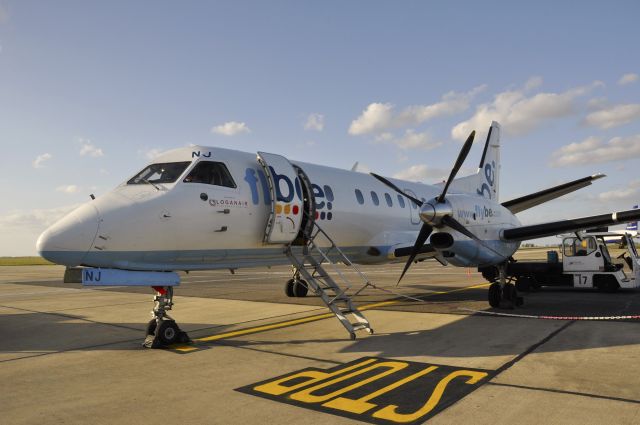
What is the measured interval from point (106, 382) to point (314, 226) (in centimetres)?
606

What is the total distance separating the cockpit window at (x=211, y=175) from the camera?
A: 8.92 meters

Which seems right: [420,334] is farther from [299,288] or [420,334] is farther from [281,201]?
[299,288]

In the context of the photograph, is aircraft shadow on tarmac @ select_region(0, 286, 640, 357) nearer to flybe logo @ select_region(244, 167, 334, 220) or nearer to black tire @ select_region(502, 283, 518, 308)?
black tire @ select_region(502, 283, 518, 308)

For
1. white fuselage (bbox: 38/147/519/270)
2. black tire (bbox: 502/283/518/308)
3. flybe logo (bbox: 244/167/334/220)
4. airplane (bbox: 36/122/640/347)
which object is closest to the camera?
white fuselage (bbox: 38/147/519/270)

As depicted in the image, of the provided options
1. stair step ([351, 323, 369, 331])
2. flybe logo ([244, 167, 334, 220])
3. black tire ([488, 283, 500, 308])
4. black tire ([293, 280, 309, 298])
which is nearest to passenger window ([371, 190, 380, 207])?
flybe logo ([244, 167, 334, 220])

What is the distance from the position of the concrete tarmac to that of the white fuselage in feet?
5.27

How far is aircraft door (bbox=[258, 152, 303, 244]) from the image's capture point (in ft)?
32.4

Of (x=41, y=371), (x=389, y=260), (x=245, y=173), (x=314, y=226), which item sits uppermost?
(x=245, y=173)

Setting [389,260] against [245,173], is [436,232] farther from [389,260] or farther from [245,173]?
[245,173]

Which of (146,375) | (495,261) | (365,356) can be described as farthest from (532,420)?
(495,261)

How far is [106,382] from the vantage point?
6.23 m

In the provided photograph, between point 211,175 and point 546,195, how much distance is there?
1026cm

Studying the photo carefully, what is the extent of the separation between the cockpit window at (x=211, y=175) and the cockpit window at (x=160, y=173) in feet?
0.72

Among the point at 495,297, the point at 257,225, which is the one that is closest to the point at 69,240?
the point at 257,225
